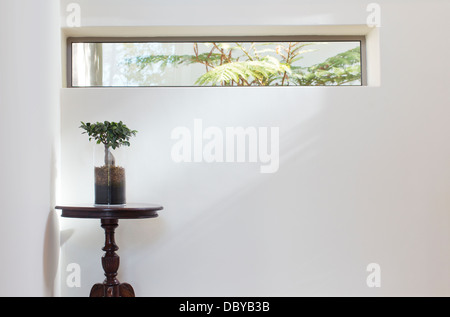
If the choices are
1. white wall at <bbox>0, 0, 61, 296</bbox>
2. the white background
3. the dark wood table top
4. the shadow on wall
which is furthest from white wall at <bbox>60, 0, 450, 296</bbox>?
the dark wood table top

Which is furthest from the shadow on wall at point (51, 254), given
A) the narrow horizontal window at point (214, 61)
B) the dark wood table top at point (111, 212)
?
the narrow horizontal window at point (214, 61)

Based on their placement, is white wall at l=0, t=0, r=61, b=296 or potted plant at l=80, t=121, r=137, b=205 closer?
white wall at l=0, t=0, r=61, b=296

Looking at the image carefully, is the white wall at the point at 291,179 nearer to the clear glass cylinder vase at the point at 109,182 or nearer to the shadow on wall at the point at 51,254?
the shadow on wall at the point at 51,254

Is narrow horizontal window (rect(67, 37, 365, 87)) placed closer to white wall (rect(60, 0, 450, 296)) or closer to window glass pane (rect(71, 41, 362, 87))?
window glass pane (rect(71, 41, 362, 87))

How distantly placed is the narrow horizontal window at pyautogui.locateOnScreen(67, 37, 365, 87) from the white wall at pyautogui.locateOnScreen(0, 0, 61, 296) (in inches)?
10.7

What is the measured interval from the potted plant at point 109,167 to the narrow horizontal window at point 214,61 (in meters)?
0.46

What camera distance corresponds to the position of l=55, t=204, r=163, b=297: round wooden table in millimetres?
2793

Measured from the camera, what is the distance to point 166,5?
3279mm

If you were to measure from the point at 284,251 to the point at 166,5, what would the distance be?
4.90 ft

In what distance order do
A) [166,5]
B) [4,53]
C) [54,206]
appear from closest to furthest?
[4,53] < [54,206] < [166,5]

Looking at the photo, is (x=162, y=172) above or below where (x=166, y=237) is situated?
above
